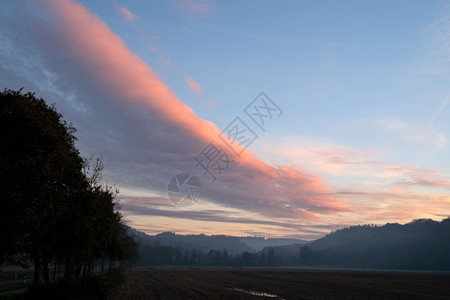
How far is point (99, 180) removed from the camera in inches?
2007

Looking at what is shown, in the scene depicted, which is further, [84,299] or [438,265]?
[438,265]

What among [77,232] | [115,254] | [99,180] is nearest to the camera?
[77,232]

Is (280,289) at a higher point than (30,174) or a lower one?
lower

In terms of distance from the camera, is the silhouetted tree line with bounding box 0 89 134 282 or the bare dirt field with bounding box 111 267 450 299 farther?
the bare dirt field with bounding box 111 267 450 299

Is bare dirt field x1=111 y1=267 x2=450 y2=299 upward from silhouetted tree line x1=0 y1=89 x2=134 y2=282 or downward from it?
downward

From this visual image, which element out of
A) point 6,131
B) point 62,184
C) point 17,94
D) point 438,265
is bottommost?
point 438,265

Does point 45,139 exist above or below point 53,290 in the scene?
above

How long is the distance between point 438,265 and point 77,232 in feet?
684

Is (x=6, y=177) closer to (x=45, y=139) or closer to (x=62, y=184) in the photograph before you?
(x=45, y=139)

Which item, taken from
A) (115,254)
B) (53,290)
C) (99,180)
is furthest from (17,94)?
(115,254)

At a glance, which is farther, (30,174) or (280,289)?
(280,289)

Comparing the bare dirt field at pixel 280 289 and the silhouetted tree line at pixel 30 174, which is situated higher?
the silhouetted tree line at pixel 30 174

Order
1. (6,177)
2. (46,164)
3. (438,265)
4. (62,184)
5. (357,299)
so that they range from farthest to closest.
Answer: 1. (438,265)
2. (357,299)
3. (62,184)
4. (46,164)
5. (6,177)

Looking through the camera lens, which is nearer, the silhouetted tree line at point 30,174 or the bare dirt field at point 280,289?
the silhouetted tree line at point 30,174
